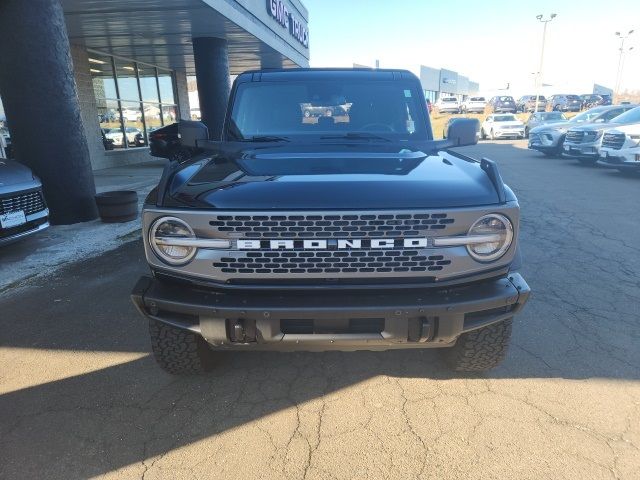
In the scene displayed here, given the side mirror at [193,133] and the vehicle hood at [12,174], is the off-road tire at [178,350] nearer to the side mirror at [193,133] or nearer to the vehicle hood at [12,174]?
the side mirror at [193,133]

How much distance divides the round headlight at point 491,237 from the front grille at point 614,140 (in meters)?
10.6

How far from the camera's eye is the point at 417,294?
2.20 meters

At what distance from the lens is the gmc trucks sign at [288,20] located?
14.9 meters

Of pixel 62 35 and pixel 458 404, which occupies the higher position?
pixel 62 35

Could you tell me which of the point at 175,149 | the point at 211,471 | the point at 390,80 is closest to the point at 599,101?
the point at 175,149

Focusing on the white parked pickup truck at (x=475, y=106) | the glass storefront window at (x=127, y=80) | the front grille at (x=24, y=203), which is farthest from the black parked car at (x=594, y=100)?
the front grille at (x=24, y=203)

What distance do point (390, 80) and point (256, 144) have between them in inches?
54.4

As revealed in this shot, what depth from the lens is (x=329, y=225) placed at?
2.08 meters

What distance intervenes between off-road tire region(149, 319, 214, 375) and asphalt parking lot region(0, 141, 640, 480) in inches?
6.1

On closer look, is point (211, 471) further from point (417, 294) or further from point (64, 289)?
point (64, 289)

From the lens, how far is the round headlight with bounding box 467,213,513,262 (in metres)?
2.18

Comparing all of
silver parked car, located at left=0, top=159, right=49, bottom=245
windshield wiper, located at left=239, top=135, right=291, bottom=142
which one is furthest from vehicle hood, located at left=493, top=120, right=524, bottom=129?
windshield wiper, located at left=239, top=135, right=291, bottom=142

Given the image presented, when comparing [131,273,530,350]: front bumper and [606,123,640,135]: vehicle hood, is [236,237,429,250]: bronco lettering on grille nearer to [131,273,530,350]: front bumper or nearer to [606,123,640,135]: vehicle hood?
[131,273,530,350]: front bumper

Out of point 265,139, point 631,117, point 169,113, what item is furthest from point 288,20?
point 265,139
